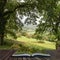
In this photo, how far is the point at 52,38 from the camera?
29547 millimetres

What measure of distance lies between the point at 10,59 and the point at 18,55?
38cm

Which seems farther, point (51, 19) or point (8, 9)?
point (8, 9)

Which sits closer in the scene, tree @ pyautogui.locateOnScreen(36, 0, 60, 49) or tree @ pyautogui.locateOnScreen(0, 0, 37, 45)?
tree @ pyautogui.locateOnScreen(36, 0, 60, 49)

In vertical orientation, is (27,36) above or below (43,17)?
below

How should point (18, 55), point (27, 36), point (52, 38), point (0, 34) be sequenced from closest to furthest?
point (18, 55), point (0, 34), point (52, 38), point (27, 36)

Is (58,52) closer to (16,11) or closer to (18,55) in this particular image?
(18,55)

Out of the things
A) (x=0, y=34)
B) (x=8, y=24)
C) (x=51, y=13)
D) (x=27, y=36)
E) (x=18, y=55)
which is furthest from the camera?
(x=27, y=36)

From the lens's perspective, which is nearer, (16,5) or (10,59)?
(10,59)

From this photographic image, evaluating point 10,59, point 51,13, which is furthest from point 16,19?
A: point 10,59

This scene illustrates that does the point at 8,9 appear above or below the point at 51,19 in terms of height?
above

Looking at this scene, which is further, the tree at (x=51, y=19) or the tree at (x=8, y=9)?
the tree at (x=8, y=9)

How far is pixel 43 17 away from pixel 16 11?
321cm

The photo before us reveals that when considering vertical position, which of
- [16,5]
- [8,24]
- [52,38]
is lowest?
[52,38]

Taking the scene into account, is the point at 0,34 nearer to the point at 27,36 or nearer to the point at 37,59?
the point at 27,36
